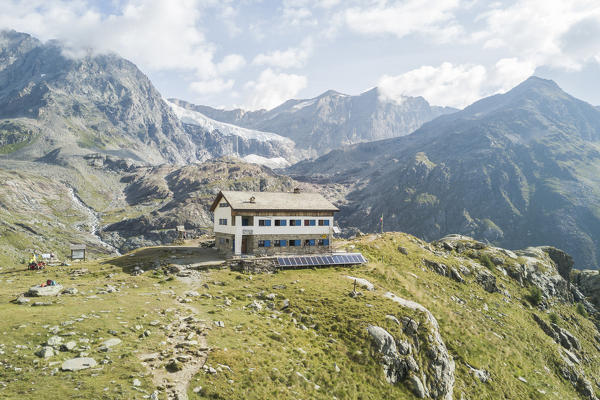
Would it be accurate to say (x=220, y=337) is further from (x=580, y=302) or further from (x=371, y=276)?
(x=580, y=302)

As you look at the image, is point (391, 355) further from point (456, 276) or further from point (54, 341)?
point (456, 276)

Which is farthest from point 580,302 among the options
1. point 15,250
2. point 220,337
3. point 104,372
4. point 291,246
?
point 15,250

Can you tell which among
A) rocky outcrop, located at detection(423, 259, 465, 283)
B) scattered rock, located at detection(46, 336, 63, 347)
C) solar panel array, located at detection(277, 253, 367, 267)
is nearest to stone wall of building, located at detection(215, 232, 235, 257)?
solar panel array, located at detection(277, 253, 367, 267)

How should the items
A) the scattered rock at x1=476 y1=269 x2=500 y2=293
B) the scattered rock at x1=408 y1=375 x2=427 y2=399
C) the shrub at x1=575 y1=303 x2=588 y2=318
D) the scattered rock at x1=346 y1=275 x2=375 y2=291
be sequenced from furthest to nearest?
the shrub at x1=575 y1=303 x2=588 y2=318, the scattered rock at x1=476 y1=269 x2=500 y2=293, the scattered rock at x1=346 y1=275 x2=375 y2=291, the scattered rock at x1=408 y1=375 x2=427 y2=399

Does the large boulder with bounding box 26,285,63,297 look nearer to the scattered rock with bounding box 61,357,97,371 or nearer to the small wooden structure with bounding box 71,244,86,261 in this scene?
the scattered rock with bounding box 61,357,97,371

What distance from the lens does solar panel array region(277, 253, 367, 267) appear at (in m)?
53.5

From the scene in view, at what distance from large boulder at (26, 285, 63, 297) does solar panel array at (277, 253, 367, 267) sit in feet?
90.9

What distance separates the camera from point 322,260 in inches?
2205

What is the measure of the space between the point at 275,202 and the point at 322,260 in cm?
1326

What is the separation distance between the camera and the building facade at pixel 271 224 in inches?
2231

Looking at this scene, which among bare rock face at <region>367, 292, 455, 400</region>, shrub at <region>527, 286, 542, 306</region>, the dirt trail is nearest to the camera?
the dirt trail

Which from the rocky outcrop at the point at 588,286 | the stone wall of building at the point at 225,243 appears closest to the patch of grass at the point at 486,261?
the rocky outcrop at the point at 588,286

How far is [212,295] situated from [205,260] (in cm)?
1531

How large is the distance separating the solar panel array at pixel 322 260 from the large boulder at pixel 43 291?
90.9 ft
